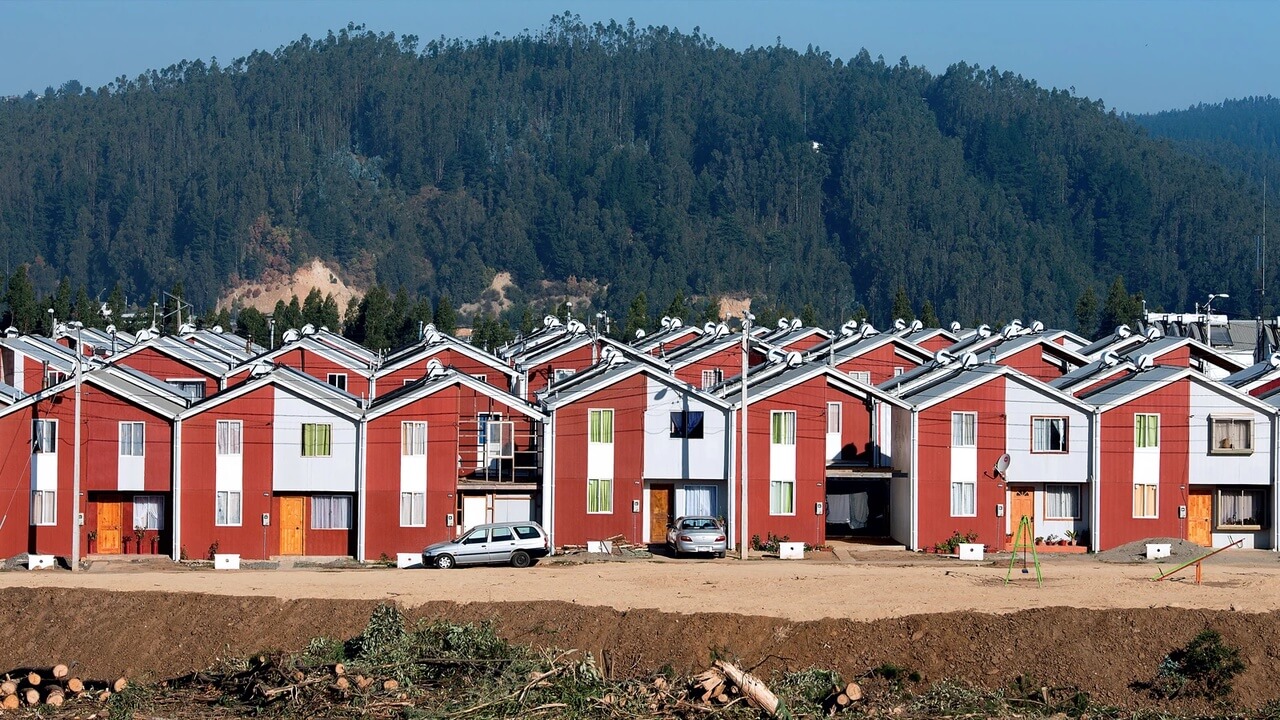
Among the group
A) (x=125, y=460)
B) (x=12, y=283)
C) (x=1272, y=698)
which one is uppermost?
(x=12, y=283)

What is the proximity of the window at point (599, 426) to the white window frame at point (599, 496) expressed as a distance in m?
1.29

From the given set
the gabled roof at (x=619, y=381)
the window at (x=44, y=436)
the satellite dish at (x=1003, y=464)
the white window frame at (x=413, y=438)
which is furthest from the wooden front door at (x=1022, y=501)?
the window at (x=44, y=436)

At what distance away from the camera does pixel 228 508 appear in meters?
52.8

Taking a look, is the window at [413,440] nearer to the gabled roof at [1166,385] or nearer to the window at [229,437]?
the window at [229,437]

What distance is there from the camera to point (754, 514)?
54.1m

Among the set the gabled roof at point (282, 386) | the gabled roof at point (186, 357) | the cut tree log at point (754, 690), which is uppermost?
the gabled roof at point (186, 357)

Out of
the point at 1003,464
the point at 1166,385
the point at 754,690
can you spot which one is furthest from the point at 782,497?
the point at 754,690

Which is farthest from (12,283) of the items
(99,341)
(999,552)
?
(999,552)

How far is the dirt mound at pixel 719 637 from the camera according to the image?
109 ft

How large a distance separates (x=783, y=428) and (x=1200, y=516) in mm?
13119

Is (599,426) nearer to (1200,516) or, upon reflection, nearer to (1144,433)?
(1144,433)

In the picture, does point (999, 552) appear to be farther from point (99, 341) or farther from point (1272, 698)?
point (99, 341)

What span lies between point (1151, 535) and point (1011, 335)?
35.7 m

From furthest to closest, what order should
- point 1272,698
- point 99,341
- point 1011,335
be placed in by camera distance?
1. point 99,341
2. point 1011,335
3. point 1272,698
